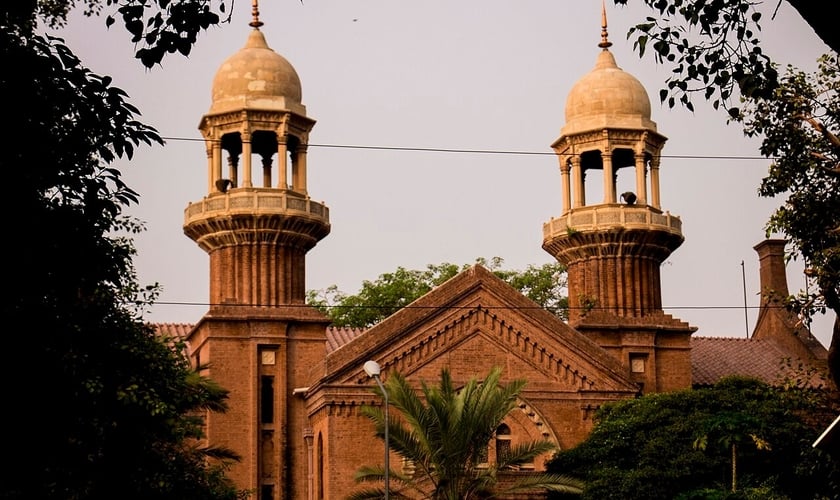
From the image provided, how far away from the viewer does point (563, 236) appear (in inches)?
2226

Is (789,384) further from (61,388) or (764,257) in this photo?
(764,257)

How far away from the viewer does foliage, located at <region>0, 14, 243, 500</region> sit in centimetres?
1745

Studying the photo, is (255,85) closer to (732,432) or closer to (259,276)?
(259,276)

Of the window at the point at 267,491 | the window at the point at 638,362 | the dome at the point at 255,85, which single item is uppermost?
the dome at the point at 255,85

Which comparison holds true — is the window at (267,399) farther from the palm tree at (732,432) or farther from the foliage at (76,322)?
the foliage at (76,322)

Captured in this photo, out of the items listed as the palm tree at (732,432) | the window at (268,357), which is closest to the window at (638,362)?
the palm tree at (732,432)

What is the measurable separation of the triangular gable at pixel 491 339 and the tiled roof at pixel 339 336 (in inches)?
281

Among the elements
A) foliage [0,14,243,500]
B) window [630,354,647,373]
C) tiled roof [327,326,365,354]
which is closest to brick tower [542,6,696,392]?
window [630,354,647,373]

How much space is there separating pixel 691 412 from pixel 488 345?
269 inches

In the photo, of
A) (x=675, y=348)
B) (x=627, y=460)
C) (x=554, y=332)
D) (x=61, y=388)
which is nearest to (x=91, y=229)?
(x=61, y=388)

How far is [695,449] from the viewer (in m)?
45.0

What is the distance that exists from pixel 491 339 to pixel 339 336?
9459 mm

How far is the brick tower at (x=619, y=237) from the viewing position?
54500mm

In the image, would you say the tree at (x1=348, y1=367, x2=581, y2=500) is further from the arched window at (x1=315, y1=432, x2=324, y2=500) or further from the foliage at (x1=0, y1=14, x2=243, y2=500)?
the foliage at (x1=0, y1=14, x2=243, y2=500)
